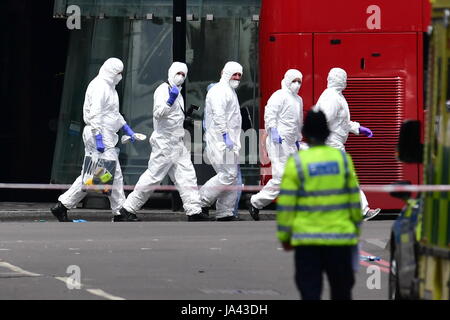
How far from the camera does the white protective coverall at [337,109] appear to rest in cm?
1900

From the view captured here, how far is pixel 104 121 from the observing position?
63.5ft

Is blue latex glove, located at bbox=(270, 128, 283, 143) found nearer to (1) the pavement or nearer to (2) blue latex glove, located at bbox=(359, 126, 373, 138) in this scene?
(2) blue latex glove, located at bbox=(359, 126, 373, 138)

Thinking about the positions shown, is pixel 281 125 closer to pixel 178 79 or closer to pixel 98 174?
pixel 178 79

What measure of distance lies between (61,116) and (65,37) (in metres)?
1.73

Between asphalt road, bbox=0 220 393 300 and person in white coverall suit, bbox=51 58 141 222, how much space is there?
394 millimetres

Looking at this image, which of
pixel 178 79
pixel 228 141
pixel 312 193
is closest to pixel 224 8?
pixel 178 79

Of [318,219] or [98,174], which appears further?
[98,174]

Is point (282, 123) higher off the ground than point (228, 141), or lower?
higher

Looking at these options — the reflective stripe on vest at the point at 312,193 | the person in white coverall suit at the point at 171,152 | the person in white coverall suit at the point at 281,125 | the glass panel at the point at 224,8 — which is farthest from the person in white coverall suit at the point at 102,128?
the reflective stripe on vest at the point at 312,193

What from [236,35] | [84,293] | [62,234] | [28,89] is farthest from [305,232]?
[28,89]

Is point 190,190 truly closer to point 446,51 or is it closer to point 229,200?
point 229,200

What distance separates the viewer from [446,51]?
31.4ft

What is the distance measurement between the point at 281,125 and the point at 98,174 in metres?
2.38

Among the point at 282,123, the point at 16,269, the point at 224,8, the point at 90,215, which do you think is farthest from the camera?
the point at 224,8
